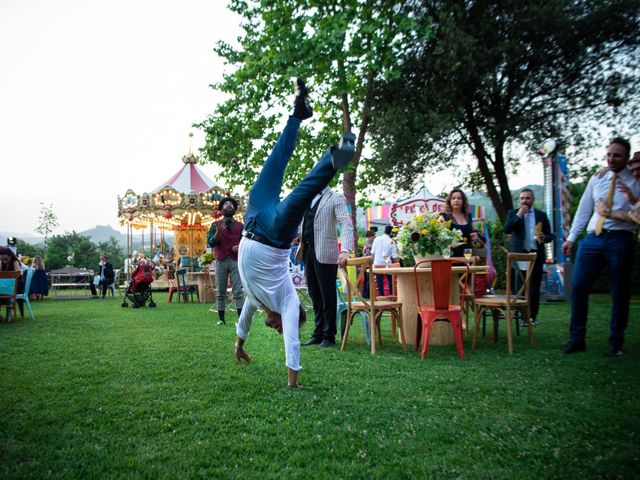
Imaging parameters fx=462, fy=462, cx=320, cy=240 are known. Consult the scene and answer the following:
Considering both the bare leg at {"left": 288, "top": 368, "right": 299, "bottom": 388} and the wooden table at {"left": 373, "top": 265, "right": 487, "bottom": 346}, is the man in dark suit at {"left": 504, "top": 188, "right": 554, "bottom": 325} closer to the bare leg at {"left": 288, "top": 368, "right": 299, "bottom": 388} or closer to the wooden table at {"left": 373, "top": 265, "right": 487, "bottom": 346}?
the wooden table at {"left": 373, "top": 265, "right": 487, "bottom": 346}

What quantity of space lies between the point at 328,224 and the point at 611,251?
Result: 3.09 m

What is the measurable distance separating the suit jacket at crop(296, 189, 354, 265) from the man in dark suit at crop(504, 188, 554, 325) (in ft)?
9.70

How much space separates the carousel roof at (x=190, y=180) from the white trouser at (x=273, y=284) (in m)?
17.7

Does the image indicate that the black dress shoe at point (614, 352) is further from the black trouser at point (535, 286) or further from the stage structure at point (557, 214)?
the stage structure at point (557, 214)

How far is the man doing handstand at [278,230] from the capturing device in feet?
10.8

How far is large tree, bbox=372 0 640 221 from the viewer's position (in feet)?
40.2

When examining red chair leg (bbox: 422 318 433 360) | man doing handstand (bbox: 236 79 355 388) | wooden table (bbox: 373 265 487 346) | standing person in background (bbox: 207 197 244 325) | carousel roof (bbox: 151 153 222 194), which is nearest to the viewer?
man doing handstand (bbox: 236 79 355 388)

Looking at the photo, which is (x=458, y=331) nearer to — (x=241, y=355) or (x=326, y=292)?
(x=326, y=292)

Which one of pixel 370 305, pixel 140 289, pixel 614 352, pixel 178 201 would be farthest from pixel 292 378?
pixel 178 201

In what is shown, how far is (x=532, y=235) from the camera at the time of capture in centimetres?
716

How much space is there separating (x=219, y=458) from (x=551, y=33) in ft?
45.7

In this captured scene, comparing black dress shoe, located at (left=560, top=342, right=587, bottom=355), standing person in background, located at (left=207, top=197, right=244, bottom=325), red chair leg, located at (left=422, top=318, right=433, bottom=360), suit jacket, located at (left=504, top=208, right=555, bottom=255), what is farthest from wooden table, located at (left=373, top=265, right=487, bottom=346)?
standing person in background, located at (left=207, top=197, right=244, bottom=325)

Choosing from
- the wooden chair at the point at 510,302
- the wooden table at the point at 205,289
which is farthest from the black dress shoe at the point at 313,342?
the wooden table at the point at 205,289

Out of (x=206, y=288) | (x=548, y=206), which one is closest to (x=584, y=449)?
(x=548, y=206)
